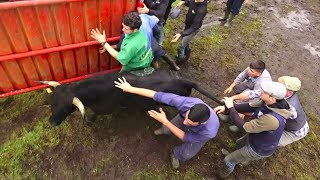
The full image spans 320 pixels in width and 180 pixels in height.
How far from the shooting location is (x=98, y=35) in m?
4.85

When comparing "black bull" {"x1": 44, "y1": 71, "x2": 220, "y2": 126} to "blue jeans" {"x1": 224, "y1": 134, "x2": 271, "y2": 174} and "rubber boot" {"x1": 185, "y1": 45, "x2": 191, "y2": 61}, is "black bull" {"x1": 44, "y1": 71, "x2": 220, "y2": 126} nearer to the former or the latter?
"blue jeans" {"x1": 224, "y1": 134, "x2": 271, "y2": 174}

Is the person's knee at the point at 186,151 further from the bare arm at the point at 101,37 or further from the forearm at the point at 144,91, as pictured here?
the bare arm at the point at 101,37

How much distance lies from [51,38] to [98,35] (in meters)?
0.73

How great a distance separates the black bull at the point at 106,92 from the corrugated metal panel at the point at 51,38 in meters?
0.56

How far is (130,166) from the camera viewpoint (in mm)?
5023

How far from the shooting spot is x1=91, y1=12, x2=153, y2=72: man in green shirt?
433cm

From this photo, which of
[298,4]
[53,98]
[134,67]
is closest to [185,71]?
[134,67]

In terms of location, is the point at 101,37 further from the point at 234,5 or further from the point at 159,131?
the point at 234,5

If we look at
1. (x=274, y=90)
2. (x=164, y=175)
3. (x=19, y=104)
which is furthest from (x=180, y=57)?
(x=19, y=104)

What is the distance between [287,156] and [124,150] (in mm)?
3031

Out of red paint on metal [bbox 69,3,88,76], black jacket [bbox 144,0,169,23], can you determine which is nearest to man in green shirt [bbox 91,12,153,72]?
red paint on metal [bbox 69,3,88,76]

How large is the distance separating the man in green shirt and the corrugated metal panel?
295 millimetres

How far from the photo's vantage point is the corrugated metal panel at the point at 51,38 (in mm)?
4156

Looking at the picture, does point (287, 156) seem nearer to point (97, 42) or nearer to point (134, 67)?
point (134, 67)
